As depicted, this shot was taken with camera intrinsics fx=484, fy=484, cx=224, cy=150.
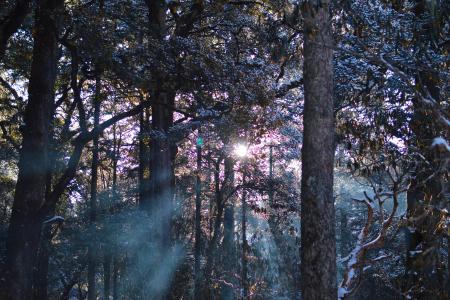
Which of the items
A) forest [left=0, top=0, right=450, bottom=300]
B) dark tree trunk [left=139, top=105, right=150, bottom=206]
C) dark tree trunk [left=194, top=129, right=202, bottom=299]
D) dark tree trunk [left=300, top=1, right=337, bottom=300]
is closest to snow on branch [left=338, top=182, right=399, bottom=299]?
forest [left=0, top=0, right=450, bottom=300]

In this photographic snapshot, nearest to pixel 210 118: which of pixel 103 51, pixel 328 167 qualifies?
pixel 103 51

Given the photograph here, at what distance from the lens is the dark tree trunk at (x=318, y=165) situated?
6.01 meters

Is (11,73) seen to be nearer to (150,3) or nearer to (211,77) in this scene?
(150,3)

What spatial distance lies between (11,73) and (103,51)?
912 cm

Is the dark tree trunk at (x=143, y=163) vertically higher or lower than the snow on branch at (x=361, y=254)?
higher

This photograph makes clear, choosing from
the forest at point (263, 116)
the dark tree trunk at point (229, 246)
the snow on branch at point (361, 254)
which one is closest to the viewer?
the forest at point (263, 116)

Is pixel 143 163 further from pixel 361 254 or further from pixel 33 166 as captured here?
pixel 361 254

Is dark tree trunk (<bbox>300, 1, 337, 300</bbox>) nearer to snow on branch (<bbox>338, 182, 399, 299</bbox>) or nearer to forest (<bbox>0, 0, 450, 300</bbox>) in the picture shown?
forest (<bbox>0, 0, 450, 300</bbox>)

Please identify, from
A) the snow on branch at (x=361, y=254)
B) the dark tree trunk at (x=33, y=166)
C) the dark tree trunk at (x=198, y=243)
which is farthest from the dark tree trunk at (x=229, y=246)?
the snow on branch at (x=361, y=254)

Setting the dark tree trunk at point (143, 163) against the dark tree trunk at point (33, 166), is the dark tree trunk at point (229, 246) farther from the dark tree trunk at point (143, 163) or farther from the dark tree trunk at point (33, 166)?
the dark tree trunk at point (33, 166)

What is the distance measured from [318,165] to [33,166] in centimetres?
538

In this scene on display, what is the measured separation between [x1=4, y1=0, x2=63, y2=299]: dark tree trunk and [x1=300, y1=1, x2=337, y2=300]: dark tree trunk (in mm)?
5003

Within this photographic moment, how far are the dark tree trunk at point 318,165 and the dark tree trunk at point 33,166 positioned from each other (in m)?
5.00

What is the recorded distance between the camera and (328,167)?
631cm
